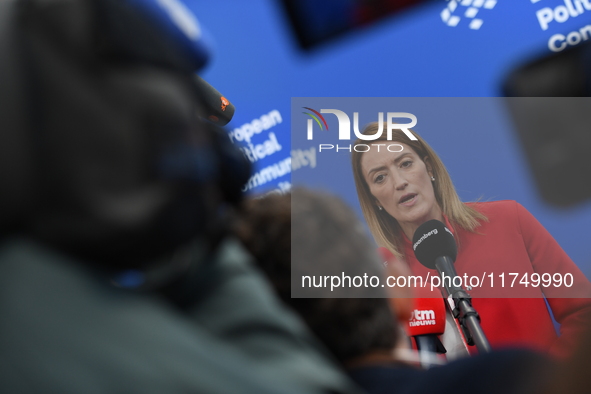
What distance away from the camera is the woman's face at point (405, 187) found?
152 cm

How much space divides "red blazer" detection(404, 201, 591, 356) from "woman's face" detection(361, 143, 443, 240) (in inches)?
3.4

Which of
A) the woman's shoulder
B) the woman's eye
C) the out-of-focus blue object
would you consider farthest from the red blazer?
the out-of-focus blue object

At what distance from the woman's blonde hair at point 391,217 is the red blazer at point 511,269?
0.03m

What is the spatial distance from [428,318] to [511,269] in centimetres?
34

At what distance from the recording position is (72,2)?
0.34 metres

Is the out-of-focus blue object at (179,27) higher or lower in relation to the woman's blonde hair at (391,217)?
higher

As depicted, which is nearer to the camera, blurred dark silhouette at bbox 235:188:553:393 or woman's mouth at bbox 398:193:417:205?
blurred dark silhouette at bbox 235:188:553:393

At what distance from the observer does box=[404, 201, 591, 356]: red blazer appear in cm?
157

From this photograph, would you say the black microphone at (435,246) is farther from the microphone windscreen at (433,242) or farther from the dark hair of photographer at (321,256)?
the dark hair of photographer at (321,256)

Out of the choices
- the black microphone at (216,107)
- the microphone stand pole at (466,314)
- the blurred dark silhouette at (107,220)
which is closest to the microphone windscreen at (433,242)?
the microphone stand pole at (466,314)

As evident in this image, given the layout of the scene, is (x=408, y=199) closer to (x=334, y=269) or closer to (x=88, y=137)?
(x=334, y=269)

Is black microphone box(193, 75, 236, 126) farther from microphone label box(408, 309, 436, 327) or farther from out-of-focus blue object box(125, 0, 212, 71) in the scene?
microphone label box(408, 309, 436, 327)

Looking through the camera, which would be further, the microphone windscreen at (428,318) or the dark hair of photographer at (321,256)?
the microphone windscreen at (428,318)

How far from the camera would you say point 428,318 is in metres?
1.59
